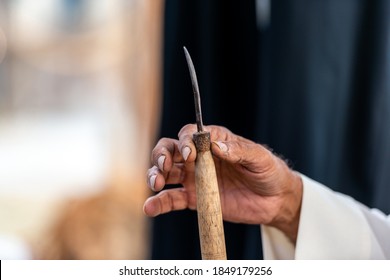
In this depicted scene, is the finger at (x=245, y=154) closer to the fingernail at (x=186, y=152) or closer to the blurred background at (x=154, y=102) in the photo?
the fingernail at (x=186, y=152)

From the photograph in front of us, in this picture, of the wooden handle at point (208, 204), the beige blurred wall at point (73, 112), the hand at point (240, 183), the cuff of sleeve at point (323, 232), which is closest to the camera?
the wooden handle at point (208, 204)

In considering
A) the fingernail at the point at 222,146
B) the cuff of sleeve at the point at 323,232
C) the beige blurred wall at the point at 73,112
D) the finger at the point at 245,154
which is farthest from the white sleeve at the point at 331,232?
the beige blurred wall at the point at 73,112

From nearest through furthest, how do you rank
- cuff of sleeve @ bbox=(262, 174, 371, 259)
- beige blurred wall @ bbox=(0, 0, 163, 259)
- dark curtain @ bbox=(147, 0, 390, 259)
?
1. cuff of sleeve @ bbox=(262, 174, 371, 259)
2. dark curtain @ bbox=(147, 0, 390, 259)
3. beige blurred wall @ bbox=(0, 0, 163, 259)

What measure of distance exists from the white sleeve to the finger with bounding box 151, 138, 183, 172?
23cm

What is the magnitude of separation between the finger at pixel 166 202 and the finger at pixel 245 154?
3.8 inches

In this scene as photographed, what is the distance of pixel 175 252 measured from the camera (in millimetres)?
936

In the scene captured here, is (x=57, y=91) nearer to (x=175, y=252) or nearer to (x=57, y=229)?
(x=57, y=229)

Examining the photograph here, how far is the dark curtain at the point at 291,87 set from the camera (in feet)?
2.79

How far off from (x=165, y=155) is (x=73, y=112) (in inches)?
22.4

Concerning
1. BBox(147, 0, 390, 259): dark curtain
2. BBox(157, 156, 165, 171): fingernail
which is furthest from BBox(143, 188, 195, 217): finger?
BBox(147, 0, 390, 259): dark curtain

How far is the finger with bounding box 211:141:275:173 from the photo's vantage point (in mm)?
480

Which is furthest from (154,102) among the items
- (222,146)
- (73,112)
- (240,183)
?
(222,146)

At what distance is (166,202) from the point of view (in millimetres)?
608

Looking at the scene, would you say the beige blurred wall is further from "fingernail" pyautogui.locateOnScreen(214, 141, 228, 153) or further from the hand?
"fingernail" pyautogui.locateOnScreen(214, 141, 228, 153)
